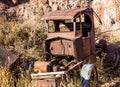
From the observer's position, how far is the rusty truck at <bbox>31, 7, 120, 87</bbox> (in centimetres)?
757

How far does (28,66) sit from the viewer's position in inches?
332

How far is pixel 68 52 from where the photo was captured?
8.68 m

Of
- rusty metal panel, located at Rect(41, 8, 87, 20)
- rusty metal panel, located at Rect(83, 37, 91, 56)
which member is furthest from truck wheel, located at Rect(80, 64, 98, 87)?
rusty metal panel, located at Rect(41, 8, 87, 20)

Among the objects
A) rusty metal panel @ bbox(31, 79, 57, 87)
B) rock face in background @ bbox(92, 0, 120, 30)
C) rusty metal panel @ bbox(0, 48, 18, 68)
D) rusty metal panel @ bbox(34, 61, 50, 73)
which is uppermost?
rock face in background @ bbox(92, 0, 120, 30)

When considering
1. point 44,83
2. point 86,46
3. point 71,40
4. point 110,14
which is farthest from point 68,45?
point 110,14

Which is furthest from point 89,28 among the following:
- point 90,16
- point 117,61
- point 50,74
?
point 50,74

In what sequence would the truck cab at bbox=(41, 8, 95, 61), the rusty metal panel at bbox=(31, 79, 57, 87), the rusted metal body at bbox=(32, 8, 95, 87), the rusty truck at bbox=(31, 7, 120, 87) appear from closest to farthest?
the rusty metal panel at bbox=(31, 79, 57, 87)
the rusty truck at bbox=(31, 7, 120, 87)
the rusted metal body at bbox=(32, 8, 95, 87)
the truck cab at bbox=(41, 8, 95, 61)

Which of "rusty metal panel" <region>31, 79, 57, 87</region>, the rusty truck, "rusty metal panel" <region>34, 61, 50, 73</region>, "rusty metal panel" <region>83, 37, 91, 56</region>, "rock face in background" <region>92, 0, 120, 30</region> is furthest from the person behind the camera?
"rock face in background" <region>92, 0, 120, 30</region>

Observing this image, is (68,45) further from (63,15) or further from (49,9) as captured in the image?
(49,9)

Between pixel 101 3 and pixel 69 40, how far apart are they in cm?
757

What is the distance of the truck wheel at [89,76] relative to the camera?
24.5ft

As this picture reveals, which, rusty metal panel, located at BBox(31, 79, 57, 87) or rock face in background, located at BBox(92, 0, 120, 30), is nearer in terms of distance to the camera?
rusty metal panel, located at BBox(31, 79, 57, 87)

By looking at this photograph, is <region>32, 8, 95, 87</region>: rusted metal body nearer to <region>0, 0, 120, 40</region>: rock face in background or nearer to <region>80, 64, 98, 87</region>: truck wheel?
<region>80, 64, 98, 87</region>: truck wheel

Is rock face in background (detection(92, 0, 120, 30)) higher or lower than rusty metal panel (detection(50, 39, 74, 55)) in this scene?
higher
